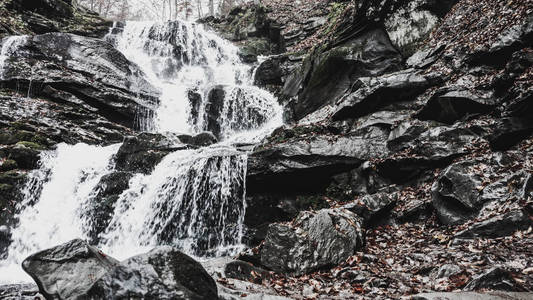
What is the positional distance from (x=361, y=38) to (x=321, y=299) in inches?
448

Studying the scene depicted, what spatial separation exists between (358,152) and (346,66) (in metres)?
4.92

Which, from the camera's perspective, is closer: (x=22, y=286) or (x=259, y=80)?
(x=22, y=286)

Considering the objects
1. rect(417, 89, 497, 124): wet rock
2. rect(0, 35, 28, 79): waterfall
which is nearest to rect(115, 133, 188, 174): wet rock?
rect(417, 89, 497, 124): wet rock

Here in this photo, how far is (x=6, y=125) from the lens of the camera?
442 inches

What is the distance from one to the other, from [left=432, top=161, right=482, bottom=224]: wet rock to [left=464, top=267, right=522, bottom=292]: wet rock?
2.77m

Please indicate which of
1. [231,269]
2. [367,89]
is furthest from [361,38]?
[231,269]

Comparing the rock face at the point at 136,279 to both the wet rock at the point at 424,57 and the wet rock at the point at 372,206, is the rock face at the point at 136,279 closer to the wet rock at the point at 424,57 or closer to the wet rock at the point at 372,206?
the wet rock at the point at 372,206

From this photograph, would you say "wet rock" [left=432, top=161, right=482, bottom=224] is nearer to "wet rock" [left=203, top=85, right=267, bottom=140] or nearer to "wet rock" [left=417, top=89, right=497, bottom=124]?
"wet rock" [left=417, top=89, right=497, bottom=124]

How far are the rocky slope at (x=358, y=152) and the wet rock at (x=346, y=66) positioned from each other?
6 centimetres

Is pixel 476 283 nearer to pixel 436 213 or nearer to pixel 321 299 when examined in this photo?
pixel 321 299

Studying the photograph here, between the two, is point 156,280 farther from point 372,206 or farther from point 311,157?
point 311,157

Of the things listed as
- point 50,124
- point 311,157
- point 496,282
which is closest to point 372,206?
point 311,157

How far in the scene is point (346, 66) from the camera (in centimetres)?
1229

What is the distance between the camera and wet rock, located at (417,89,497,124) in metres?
7.74
